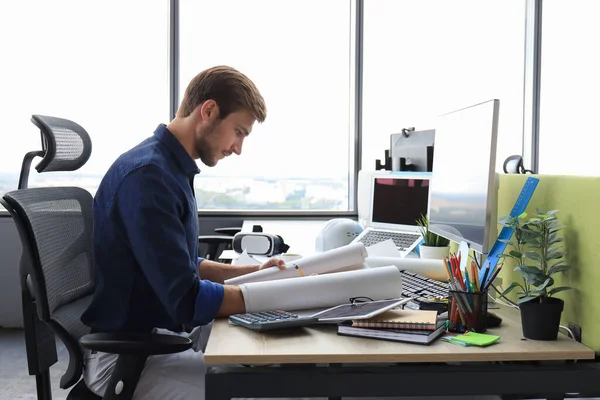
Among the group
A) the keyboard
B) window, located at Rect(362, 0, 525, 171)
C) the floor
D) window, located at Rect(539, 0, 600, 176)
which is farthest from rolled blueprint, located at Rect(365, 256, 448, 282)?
window, located at Rect(539, 0, 600, 176)

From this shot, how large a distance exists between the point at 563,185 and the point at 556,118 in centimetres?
332

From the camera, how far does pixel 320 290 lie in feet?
5.11

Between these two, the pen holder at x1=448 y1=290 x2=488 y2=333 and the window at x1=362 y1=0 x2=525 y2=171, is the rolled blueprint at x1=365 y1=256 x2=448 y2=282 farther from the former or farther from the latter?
the window at x1=362 y1=0 x2=525 y2=171

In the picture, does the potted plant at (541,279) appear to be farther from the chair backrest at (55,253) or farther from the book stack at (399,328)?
the chair backrest at (55,253)

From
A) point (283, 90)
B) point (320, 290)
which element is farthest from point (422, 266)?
point (283, 90)

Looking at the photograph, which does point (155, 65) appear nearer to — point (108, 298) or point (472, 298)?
point (108, 298)

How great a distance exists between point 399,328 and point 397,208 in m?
1.60

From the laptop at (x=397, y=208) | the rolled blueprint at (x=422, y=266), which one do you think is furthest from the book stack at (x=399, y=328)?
the laptop at (x=397, y=208)

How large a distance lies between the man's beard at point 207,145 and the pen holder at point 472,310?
750 millimetres

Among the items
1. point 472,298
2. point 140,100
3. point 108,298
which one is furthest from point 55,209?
point 140,100

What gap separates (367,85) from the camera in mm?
4531

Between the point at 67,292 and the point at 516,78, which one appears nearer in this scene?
the point at 67,292

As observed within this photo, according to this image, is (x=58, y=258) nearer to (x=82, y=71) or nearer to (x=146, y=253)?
(x=146, y=253)

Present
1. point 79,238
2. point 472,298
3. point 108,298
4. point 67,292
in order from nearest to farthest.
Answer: point 472,298
point 108,298
point 67,292
point 79,238
